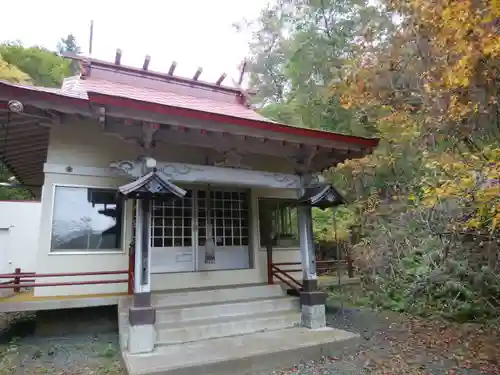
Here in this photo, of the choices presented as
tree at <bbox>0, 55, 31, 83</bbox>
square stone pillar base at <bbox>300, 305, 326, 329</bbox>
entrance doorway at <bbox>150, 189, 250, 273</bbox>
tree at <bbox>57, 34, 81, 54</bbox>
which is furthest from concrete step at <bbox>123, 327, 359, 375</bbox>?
tree at <bbox>57, 34, 81, 54</bbox>

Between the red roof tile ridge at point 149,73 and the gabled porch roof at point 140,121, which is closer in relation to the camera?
the gabled porch roof at point 140,121

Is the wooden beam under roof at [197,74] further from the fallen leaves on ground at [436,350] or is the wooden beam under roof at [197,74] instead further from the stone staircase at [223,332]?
the fallen leaves on ground at [436,350]

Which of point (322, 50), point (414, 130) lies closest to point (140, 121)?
point (414, 130)

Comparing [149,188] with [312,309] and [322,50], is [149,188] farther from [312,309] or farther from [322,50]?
[322,50]

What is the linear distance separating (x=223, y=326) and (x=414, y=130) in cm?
556

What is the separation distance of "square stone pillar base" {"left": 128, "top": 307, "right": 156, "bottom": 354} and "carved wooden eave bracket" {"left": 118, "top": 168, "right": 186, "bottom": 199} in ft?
4.73

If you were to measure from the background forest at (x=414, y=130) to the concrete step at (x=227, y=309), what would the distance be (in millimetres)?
2545

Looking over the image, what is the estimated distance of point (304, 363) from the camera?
443 centimetres

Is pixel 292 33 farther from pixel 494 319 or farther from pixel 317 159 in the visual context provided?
pixel 494 319

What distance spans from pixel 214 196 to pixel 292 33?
6822 millimetres

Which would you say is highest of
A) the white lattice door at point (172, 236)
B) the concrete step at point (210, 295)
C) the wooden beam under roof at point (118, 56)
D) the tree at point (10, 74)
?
the tree at point (10, 74)

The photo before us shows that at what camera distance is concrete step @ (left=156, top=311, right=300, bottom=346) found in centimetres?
468

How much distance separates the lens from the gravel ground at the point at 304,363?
163 inches

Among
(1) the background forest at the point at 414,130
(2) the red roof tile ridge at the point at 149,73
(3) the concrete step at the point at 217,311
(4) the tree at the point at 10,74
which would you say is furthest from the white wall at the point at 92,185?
(4) the tree at the point at 10,74
